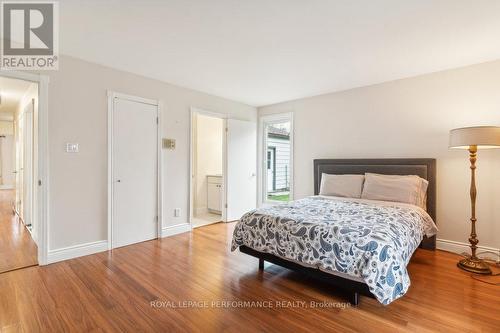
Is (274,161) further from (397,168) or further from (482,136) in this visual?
(482,136)

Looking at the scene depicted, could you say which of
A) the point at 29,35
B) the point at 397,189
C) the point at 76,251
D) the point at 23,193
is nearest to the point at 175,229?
the point at 76,251

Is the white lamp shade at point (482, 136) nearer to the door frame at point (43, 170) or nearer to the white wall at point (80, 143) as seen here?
the white wall at point (80, 143)

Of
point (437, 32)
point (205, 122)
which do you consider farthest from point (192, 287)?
point (205, 122)

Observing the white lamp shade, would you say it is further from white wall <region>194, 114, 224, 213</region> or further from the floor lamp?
white wall <region>194, 114, 224, 213</region>

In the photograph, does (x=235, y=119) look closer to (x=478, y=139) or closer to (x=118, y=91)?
(x=118, y=91)

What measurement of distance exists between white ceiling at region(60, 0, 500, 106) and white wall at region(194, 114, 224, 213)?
229 centimetres

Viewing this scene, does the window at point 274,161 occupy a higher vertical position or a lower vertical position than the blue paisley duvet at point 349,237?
higher

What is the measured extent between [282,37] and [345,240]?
2044 mm

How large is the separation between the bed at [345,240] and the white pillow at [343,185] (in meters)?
0.33

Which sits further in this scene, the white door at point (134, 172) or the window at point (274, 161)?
the window at point (274, 161)

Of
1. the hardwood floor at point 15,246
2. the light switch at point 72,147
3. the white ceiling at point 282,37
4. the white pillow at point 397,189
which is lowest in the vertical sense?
the hardwood floor at point 15,246

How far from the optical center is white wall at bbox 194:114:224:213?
590cm

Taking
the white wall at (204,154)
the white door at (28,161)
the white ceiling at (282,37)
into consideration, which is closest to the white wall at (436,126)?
the white ceiling at (282,37)

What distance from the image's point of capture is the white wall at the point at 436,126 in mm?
3109
